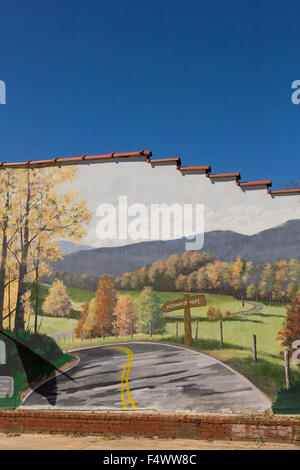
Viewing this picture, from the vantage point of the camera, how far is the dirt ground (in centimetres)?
722

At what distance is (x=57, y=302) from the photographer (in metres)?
10.3

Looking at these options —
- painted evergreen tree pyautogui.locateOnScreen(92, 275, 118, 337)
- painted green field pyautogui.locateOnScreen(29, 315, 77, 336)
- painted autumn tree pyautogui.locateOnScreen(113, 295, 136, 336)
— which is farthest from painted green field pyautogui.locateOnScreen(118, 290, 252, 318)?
painted green field pyautogui.locateOnScreen(29, 315, 77, 336)

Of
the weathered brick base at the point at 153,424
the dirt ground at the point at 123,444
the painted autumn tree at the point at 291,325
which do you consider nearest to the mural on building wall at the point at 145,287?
the painted autumn tree at the point at 291,325

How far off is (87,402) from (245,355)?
3.38 meters

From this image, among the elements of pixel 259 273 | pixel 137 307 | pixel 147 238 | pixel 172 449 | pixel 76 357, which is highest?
pixel 147 238

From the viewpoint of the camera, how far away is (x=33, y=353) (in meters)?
10.0

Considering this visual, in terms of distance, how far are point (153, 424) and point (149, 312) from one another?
2.38m

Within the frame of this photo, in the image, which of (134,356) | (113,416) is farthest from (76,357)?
(113,416)

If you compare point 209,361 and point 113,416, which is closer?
point 113,416

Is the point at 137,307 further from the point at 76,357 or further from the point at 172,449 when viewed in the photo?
the point at 172,449

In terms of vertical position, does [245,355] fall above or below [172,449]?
above

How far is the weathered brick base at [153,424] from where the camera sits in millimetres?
7598
